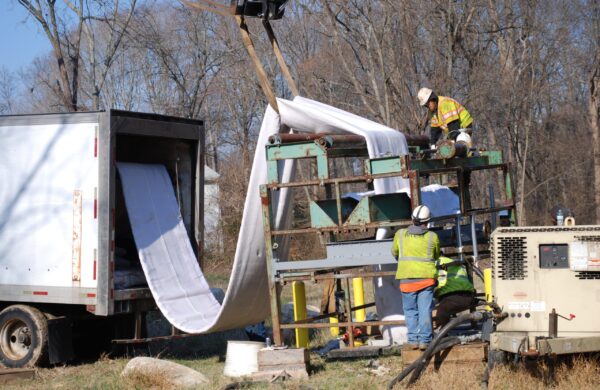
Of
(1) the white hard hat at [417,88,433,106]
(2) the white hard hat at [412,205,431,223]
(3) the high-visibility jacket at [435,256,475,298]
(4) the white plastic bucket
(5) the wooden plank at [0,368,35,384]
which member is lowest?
(5) the wooden plank at [0,368,35,384]

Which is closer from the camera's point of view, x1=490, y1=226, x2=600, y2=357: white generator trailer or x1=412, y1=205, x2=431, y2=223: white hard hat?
x1=490, y1=226, x2=600, y2=357: white generator trailer

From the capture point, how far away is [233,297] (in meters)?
11.4

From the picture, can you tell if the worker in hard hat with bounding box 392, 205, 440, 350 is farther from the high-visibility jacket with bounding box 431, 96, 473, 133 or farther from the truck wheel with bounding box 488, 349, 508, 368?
the high-visibility jacket with bounding box 431, 96, 473, 133

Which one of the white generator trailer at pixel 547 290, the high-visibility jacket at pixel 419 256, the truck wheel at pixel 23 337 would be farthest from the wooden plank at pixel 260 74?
the truck wheel at pixel 23 337

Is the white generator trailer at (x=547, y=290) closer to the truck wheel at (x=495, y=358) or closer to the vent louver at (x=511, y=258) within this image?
the vent louver at (x=511, y=258)

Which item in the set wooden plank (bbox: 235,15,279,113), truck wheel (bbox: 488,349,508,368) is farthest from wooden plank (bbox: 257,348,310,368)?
wooden plank (bbox: 235,15,279,113)

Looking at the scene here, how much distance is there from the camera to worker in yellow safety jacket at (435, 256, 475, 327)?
33.3ft

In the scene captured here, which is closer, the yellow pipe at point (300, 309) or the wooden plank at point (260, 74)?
the wooden plank at point (260, 74)

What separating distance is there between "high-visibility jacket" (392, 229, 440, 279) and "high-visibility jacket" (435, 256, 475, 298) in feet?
1.51

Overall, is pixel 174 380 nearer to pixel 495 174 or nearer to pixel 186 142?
pixel 186 142

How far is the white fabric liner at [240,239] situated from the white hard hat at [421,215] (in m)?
1.14

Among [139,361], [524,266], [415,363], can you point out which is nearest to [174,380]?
[139,361]

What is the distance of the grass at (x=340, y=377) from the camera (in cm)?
855

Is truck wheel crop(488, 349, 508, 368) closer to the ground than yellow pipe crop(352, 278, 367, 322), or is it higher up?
closer to the ground
